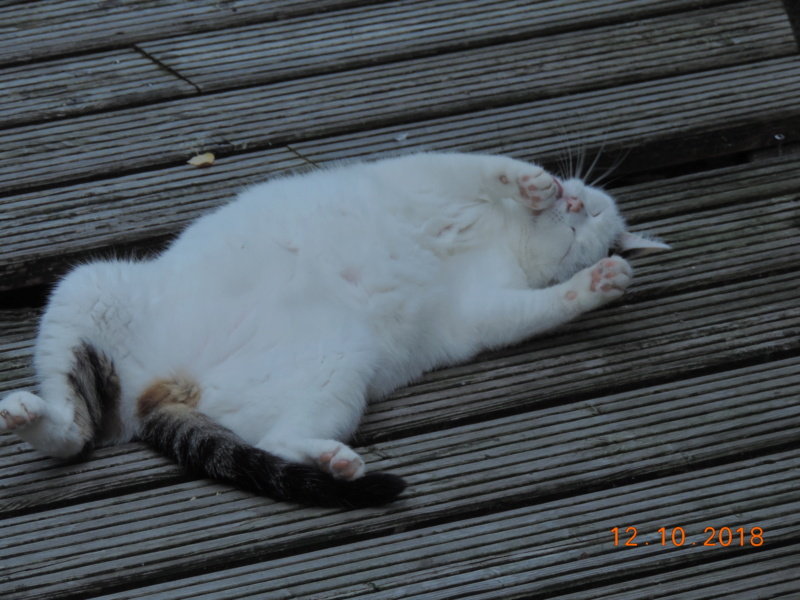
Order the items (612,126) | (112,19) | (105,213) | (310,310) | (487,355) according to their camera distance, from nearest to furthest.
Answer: (310,310) → (487,355) → (105,213) → (612,126) → (112,19)

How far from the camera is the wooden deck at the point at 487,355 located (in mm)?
1697

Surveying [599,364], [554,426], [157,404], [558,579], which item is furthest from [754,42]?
[157,404]

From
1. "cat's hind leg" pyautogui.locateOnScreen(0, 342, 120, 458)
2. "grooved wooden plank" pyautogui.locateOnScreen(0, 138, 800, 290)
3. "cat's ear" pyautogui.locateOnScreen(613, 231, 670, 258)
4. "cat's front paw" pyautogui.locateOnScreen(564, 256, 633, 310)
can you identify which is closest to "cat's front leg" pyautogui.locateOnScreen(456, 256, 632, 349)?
"cat's front paw" pyautogui.locateOnScreen(564, 256, 633, 310)

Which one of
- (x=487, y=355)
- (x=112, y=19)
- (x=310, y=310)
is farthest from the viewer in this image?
(x=112, y=19)

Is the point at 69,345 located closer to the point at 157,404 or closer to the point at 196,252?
the point at 157,404

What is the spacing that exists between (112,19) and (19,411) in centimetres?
177

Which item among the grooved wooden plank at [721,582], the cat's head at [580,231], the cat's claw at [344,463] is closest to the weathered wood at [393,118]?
the cat's head at [580,231]

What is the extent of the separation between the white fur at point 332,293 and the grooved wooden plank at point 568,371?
0.24 ft

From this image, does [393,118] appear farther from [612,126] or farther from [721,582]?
[721,582]

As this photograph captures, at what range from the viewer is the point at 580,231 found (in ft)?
8.39

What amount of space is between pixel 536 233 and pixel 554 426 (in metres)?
0.74

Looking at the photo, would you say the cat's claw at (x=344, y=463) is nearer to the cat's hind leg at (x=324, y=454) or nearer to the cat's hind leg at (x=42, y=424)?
the cat's hind leg at (x=324, y=454)

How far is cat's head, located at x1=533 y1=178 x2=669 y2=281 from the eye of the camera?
2.50 m

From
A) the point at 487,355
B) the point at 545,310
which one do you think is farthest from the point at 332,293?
the point at 545,310
